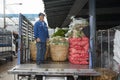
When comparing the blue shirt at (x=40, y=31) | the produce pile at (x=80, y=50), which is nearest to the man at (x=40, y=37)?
the blue shirt at (x=40, y=31)

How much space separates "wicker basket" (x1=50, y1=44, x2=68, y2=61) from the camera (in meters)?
8.84

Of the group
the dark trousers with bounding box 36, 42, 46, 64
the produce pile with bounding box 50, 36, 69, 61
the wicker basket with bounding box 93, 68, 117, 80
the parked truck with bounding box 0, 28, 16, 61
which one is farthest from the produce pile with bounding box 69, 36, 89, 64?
the parked truck with bounding box 0, 28, 16, 61

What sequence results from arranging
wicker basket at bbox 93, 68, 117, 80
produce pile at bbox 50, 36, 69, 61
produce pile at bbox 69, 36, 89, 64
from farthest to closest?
produce pile at bbox 50, 36, 69, 61 → wicker basket at bbox 93, 68, 117, 80 → produce pile at bbox 69, 36, 89, 64

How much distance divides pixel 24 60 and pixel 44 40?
855 millimetres

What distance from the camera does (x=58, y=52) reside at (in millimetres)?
9008

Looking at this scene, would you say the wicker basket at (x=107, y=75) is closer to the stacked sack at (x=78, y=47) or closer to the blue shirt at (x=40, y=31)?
the stacked sack at (x=78, y=47)

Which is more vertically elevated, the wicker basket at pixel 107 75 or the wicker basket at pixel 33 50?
the wicker basket at pixel 33 50

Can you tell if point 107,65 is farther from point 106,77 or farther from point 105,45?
point 106,77

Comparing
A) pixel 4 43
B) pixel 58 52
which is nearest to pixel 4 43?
pixel 4 43

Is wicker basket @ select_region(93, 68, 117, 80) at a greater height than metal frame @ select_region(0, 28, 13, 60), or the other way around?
metal frame @ select_region(0, 28, 13, 60)

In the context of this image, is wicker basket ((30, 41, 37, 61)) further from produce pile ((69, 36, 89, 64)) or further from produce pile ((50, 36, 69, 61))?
produce pile ((69, 36, 89, 64))

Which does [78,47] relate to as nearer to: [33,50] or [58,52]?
[58,52]

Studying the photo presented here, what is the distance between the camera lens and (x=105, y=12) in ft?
48.1

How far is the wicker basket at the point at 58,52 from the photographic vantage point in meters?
8.84
